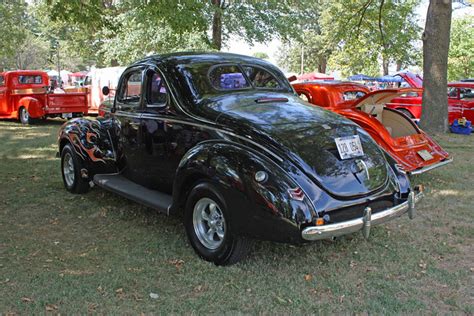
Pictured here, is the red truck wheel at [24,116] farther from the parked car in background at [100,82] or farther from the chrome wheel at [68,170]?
the chrome wheel at [68,170]

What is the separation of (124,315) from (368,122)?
4.77 metres

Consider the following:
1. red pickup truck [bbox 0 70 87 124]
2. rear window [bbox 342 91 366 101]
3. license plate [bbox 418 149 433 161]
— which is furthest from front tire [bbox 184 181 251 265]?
red pickup truck [bbox 0 70 87 124]

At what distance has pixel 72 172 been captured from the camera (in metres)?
6.61

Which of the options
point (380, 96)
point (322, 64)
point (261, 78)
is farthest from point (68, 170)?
point (322, 64)

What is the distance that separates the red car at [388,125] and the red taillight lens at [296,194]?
258 centimetres

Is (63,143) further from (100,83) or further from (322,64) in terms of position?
(322,64)

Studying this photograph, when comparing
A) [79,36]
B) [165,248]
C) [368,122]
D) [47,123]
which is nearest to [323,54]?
[79,36]

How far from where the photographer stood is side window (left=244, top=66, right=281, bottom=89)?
5223 mm

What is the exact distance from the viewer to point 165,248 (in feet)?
14.8

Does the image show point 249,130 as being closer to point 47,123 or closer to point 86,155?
point 86,155

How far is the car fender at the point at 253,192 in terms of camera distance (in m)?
3.54

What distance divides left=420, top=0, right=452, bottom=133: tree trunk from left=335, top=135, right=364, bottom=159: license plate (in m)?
8.70

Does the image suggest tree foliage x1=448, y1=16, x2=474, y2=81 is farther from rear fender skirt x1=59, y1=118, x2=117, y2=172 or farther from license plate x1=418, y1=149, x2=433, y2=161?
rear fender skirt x1=59, y1=118, x2=117, y2=172

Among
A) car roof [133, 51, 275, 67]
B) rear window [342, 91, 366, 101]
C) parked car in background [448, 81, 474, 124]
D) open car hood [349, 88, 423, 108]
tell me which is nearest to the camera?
car roof [133, 51, 275, 67]
